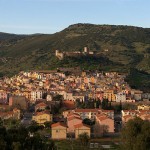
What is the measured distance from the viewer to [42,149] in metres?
22.6

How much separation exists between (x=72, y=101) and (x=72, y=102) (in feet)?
2.27

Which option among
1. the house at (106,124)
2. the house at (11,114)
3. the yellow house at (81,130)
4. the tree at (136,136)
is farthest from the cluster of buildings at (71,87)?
the tree at (136,136)

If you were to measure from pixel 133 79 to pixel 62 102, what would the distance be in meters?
Result: 17.0

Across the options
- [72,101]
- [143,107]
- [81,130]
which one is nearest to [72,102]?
[72,101]

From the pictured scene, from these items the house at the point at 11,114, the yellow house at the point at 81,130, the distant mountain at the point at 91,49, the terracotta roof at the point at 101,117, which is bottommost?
the house at the point at 11,114

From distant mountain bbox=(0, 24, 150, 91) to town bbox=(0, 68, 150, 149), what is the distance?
25.6 feet

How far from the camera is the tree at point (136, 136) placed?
2352cm

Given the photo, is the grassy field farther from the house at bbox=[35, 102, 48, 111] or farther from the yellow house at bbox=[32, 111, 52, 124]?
the house at bbox=[35, 102, 48, 111]

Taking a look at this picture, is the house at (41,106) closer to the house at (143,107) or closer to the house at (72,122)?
the house at (72,122)

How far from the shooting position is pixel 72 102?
49.5 metres

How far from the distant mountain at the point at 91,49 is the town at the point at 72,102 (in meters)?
7.79

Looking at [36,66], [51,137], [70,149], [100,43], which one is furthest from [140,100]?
[100,43]

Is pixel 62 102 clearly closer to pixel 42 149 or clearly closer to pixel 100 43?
pixel 42 149

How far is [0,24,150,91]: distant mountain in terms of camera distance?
74938mm
